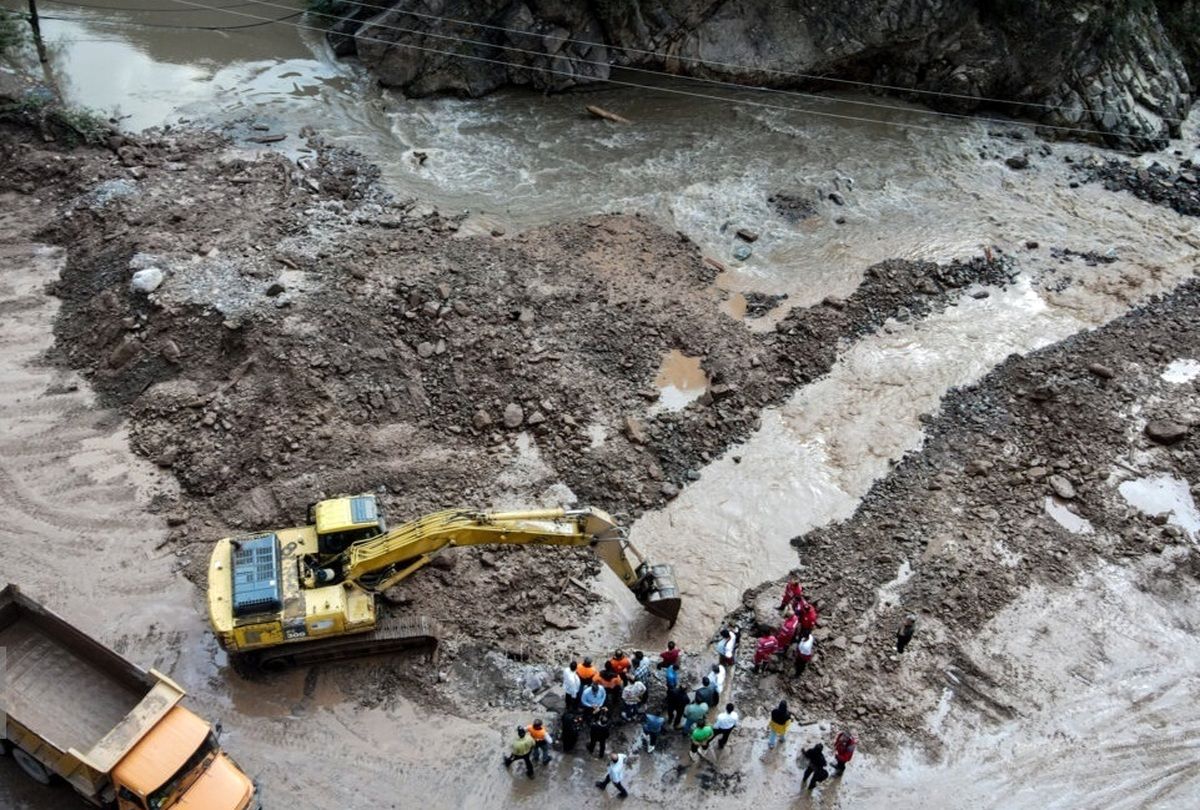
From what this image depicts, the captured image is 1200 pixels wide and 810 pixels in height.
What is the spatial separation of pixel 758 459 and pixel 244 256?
10.8m

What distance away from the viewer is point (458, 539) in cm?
1220

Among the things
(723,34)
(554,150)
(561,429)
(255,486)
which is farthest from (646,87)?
(255,486)

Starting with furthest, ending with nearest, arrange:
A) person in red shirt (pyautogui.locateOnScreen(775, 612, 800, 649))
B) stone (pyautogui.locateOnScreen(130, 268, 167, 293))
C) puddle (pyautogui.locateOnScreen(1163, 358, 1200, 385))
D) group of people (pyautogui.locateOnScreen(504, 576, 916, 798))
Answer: puddle (pyautogui.locateOnScreen(1163, 358, 1200, 385)) → stone (pyautogui.locateOnScreen(130, 268, 167, 293)) → person in red shirt (pyautogui.locateOnScreen(775, 612, 800, 649)) → group of people (pyautogui.locateOnScreen(504, 576, 916, 798))

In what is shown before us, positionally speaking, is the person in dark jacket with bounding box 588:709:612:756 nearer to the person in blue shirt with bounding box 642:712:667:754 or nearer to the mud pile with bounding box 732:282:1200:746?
the person in blue shirt with bounding box 642:712:667:754

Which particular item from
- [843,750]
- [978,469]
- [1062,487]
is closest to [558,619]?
[843,750]

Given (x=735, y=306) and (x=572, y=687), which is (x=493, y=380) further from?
(x=572, y=687)

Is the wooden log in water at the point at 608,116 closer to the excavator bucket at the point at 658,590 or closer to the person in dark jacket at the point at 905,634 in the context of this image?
the excavator bucket at the point at 658,590

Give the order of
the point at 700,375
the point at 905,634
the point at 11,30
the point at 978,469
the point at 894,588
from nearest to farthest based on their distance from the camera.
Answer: the point at 905,634
the point at 894,588
the point at 978,469
the point at 700,375
the point at 11,30

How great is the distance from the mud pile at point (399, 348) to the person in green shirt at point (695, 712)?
2.65 metres

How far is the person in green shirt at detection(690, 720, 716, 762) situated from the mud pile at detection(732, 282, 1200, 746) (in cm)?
132

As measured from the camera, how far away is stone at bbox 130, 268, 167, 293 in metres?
16.9

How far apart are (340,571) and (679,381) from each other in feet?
25.6

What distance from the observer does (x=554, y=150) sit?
24.8 metres

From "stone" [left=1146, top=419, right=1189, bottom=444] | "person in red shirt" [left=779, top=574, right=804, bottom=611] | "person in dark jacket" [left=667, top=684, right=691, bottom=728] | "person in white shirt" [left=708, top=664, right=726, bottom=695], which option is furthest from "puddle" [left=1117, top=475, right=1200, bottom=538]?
"person in dark jacket" [left=667, top=684, right=691, bottom=728]
